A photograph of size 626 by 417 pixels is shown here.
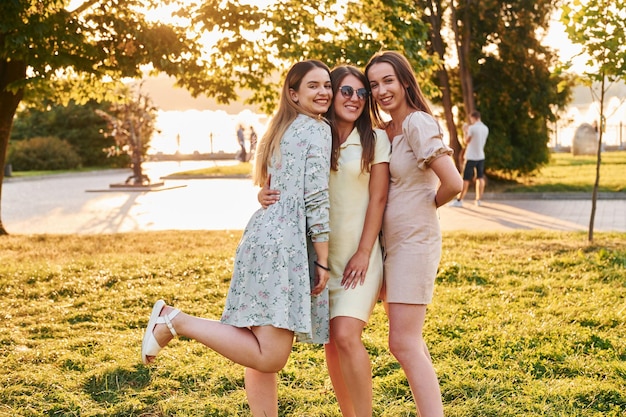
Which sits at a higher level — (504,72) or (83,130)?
(504,72)

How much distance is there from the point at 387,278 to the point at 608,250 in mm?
6487

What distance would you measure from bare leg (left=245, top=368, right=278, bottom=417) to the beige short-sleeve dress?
1.72ft

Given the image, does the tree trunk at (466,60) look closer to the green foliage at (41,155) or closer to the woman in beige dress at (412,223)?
the woman in beige dress at (412,223)

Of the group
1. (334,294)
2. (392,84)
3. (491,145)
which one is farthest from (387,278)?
(491,145)

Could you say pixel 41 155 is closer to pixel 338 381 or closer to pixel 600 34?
pixel 600 34

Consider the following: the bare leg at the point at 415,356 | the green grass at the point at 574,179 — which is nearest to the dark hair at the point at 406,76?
the bare leg at the point at 415,356

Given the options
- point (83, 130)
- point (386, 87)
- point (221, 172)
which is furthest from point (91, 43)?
point (83, 130)

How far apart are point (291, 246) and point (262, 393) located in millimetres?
836

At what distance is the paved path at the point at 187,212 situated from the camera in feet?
44.7

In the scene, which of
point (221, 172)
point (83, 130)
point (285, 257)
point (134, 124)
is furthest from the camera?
point (83, 130)

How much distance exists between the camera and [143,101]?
75.2ft

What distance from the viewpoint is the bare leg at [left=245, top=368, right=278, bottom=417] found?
12.7 feet

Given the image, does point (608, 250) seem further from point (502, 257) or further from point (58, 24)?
point (58, 24)

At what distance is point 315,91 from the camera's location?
12.1 ft
